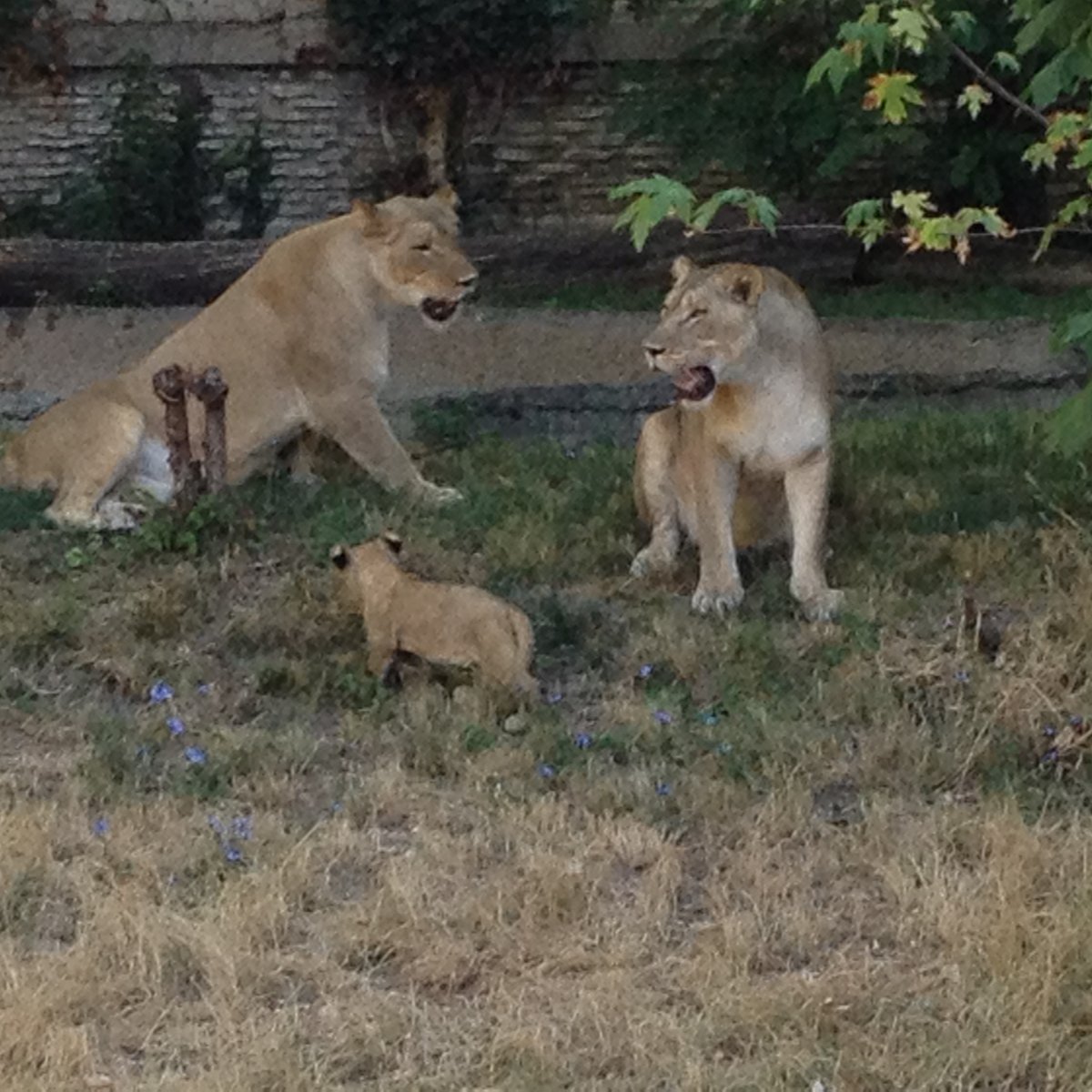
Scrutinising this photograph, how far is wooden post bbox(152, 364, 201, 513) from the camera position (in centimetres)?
638

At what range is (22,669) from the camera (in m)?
5.56

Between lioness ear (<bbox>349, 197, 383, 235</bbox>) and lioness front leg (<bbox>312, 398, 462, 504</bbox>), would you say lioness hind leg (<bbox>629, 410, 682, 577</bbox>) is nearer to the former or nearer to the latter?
lioness front leg (<bbox>312, 398, 462, 504</bbox>)

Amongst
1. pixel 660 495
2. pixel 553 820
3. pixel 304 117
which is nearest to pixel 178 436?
pixel 660 495

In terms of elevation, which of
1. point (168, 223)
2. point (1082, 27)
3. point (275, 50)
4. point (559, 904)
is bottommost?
point (168, 223)

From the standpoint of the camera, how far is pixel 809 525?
593cm

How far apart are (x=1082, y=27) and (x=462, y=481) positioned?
342 cm

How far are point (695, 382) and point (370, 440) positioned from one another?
1860 mm

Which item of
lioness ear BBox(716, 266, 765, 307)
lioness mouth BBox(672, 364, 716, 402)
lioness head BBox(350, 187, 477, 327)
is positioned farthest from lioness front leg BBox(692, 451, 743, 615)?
lioness head BBox(350, 187, 477, 327)

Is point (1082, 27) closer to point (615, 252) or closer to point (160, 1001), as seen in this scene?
point (160, 1001)

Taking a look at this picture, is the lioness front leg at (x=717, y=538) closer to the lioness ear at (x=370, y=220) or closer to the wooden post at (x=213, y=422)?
the wooden post at (x=213, y=422)

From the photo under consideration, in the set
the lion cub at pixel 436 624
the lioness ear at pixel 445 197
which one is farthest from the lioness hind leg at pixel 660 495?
the lioness ear at pixel 445 197

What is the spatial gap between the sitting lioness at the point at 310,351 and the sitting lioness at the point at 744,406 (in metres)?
1.46

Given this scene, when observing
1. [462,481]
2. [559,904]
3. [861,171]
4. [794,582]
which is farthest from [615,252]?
[559,904]

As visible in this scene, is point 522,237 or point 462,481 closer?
point 462,481
